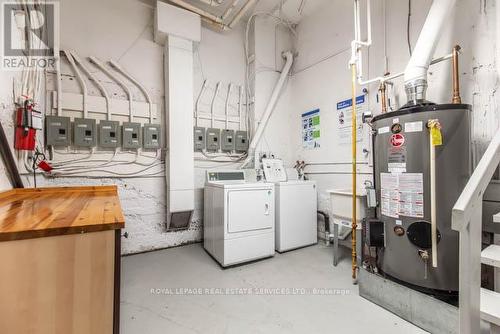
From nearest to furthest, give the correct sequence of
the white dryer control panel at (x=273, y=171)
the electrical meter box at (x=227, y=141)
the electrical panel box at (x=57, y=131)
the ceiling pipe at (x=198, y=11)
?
the electrical panel box at (x=57, y=131), the ceiling pipe at (x=198, y=11), the white dryer control panel at (x=273, y=171), the electrical meter box at (x=227, y=141)

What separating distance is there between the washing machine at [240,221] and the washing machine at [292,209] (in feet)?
0.55

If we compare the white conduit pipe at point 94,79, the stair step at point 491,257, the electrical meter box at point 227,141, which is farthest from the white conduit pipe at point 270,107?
the stair step at point 491,257

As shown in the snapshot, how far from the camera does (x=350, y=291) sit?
197 cm

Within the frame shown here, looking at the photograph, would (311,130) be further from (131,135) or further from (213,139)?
(131,135)

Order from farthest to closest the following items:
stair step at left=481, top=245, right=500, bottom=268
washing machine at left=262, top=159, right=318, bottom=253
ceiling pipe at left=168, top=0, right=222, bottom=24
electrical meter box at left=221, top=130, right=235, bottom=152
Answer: electrical meter box at left=221, top=130, right=235, bottom=152 < washing machine at left=262, top=159, right=318, bottom=253 < ceiling pipe at left=168, top=0, right=222, bottom=24 < stair step at left=481, top=245, right=500, bottom=268

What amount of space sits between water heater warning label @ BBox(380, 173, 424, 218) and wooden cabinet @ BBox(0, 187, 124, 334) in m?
1.75

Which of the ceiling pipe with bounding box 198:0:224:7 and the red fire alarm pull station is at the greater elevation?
the ceiling pipe with bounding box 198:0:224:7

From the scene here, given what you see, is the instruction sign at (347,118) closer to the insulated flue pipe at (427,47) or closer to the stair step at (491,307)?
the insulated flue pipe at (427,47)

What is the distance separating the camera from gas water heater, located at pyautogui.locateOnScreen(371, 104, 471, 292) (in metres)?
1.53

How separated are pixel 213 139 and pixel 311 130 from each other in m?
1.41

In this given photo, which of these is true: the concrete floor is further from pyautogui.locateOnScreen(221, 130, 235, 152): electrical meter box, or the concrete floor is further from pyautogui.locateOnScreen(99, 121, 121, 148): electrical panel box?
pyautogui.locateOnScreen(221, 130, 235, 152): electrical meter box

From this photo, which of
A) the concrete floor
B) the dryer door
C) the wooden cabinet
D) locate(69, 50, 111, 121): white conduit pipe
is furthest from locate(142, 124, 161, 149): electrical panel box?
the wooden cabinet

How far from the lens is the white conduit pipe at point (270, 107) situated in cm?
338

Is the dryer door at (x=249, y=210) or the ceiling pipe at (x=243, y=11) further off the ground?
the ceiling pipe at (x=243, y=11)
